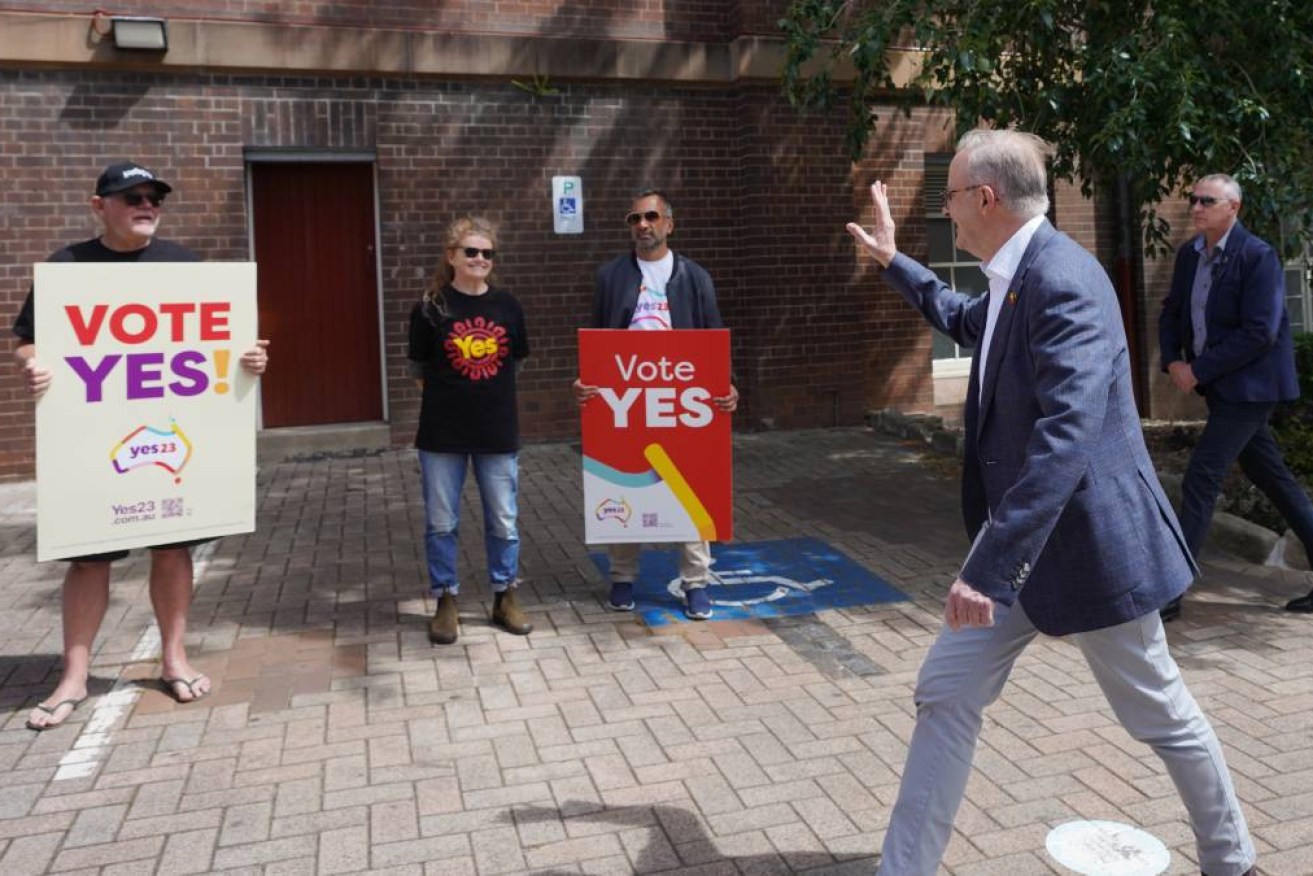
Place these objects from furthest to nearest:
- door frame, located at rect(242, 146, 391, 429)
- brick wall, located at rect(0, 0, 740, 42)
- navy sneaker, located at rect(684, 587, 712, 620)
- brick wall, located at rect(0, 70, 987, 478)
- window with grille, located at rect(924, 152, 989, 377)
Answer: window with grille, located at rect(924, 152, 989, 377) → door frame, located at rect(242, 146, 391, 429) → brick wall, located at rect(0, 0, 740, 42) → brick wall, located at rect(0, 70, 987, 478) → navy sneaker, located at rect(684, 587, 712, 620)

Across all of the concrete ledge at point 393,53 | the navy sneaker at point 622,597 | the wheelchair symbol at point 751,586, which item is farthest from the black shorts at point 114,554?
the concrete ledge at point 393,53

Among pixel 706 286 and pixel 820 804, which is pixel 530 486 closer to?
pixel 706 286

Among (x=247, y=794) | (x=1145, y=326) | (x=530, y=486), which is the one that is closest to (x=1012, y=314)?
(x=247, y=794)

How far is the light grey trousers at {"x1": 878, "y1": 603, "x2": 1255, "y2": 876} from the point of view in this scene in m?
2.74

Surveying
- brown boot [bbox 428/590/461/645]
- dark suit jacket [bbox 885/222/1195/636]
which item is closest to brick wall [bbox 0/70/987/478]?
brown boot [bbox 428/590/461/645]

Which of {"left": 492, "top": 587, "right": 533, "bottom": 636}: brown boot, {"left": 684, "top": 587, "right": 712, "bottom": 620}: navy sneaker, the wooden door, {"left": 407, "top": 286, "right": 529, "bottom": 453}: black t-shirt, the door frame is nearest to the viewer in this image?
{"left": 407, "top": 286, "right": 529, "bottom": 453}: black t-shirt

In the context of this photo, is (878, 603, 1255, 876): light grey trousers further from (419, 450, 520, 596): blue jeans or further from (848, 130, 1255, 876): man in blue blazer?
(419, 450, 520, 596): blue jeans

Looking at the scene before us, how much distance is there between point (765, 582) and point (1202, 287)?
264 cm

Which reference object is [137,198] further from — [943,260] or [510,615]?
[943,260]

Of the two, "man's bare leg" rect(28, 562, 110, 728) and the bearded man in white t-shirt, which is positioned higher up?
the bearded man in white t-shirt

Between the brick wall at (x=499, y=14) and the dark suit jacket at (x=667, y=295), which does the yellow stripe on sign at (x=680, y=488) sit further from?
the brick wall at (x=499, y=14)

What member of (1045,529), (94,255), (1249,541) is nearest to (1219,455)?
(1249,541)

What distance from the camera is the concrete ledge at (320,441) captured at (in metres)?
10.4

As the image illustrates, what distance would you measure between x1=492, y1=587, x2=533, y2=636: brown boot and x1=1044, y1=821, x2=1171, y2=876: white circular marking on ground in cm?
269
